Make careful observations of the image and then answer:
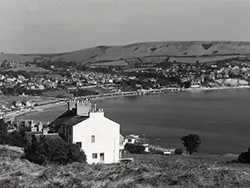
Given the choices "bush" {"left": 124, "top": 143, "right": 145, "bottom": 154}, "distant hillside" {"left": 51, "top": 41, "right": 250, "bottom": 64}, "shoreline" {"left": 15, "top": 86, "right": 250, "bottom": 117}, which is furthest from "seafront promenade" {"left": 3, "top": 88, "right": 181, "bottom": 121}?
"distant hillside" {"left": 51, "top": 41, "right": 250, "bottom": 64}

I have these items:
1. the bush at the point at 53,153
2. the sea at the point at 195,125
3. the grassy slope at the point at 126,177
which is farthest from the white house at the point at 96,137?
the sea at the point at 195,125

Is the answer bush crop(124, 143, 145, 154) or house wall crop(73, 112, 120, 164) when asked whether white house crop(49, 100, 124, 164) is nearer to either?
house wall crop(73, 112, 120, 164)

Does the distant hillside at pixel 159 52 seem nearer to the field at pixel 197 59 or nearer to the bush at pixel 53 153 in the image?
the field at pixel 197 59

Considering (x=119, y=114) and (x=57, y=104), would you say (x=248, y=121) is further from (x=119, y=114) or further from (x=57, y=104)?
(x=57, y=104)

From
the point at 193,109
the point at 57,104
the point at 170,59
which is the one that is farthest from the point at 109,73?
the point at 193,109

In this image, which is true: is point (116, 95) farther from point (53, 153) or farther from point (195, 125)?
point (53, 153)
